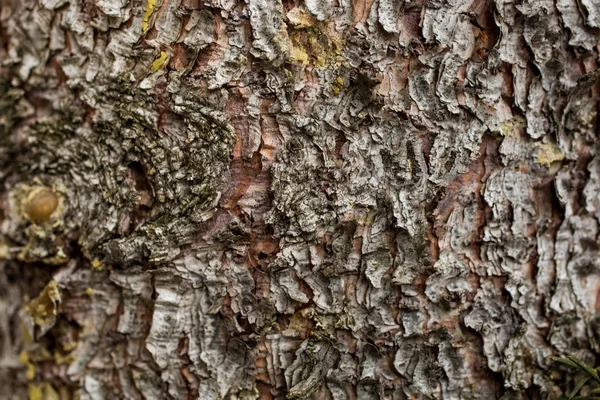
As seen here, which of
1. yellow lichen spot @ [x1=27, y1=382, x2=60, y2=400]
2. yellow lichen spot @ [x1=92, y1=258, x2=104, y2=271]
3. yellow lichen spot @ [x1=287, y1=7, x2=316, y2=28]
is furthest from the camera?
yellow lichen spot @ [x1=27, y1=382, x2=60, y2=400]

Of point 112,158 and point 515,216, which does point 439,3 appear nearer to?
point 515,216

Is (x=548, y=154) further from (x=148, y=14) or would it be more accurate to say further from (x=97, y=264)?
(x=97, y=264)

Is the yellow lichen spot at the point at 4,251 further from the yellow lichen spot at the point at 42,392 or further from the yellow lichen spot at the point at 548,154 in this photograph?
the yellow lichen spot at the point at 548,154

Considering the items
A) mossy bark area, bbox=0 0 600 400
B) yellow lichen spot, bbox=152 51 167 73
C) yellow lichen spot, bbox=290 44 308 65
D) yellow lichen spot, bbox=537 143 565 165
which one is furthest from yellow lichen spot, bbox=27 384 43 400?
yellow lichen spot, bbox=537 143 565 165

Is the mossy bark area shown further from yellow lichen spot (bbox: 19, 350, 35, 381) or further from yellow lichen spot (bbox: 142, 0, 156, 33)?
yellow lichen spot (bbox: 19, 350, 35, 381)

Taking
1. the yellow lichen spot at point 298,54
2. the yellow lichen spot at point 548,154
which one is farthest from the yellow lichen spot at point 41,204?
the yellow lichen spot at point 548,154

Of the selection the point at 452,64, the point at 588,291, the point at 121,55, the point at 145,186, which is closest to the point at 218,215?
the point at 145,186

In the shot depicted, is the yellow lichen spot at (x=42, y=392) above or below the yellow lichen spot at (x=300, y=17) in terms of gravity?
below
